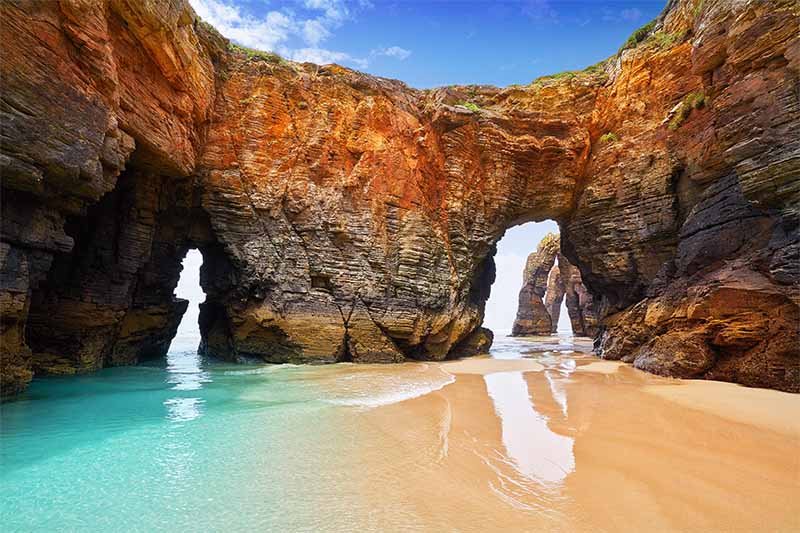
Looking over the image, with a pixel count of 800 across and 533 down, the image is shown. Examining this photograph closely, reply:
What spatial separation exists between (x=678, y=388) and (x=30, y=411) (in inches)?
481

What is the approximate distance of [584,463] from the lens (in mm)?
3619

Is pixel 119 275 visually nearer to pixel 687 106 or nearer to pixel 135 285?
pixel 135 285

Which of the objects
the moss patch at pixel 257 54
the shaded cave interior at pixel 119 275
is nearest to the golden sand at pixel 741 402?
the shaded cave interior at pixel 119 275

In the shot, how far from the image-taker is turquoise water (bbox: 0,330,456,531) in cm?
273

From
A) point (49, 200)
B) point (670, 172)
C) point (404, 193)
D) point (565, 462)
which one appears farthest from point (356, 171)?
point (565, 462)

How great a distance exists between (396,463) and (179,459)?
236 cm

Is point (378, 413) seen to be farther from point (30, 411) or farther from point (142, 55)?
point (142, 55)

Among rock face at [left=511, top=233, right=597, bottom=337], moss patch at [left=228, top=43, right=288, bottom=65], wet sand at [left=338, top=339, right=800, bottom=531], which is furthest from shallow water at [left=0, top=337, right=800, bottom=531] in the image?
rock face at [left=511, top=233, right=597, bottom=337]

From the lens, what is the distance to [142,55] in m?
9.11

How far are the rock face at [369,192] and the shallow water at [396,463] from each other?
3.79 m

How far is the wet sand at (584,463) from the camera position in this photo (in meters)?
2.67

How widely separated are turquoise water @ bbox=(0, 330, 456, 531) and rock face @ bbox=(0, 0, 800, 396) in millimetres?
3104

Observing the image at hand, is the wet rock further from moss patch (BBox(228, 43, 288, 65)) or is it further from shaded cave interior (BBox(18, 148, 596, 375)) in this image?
moss patch (BBox(228, 43, 288, 65))

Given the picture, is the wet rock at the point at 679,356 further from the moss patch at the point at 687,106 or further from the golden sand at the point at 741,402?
the moss patch at the point at 687,106
